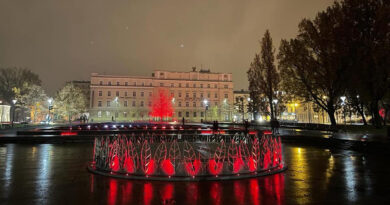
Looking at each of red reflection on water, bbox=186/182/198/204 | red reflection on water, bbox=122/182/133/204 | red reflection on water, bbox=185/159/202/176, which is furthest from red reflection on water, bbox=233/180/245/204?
red reflection on water, bbox=122/182/133/204

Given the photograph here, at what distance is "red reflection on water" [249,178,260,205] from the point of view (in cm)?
614

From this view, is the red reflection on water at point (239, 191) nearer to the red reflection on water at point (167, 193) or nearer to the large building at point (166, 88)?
the red reflection on water at point (167, 193)

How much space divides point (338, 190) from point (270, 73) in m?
32.6

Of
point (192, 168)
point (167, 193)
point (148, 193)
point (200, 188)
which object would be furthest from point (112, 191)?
point (192, 168)

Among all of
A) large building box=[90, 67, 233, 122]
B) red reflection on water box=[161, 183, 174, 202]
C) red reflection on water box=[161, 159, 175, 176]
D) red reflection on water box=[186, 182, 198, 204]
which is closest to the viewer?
red reflection on water box=[186, 182, 198, 204]

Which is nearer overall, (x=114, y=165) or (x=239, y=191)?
(x=239, y=191)

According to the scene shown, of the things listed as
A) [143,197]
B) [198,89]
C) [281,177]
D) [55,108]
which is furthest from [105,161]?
[198,89]

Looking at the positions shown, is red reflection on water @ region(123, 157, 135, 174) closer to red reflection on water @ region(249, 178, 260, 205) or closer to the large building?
red reflection on water @ region(249, 178, 260, 205)

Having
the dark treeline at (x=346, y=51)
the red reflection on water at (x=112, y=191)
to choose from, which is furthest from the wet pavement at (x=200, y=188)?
the dark treeline at (x=346, y=51)

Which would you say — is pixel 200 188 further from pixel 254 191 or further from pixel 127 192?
pixel 127 192

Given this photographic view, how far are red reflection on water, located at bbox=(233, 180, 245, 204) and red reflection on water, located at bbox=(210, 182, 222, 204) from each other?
458mm

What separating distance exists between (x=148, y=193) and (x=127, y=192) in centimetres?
63

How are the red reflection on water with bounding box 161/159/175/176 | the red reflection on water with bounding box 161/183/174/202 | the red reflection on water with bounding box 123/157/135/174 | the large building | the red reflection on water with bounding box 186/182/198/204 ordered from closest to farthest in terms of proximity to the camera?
the red reflection on water with bounding box 186/182/198/204 → the red reflection on water with bounding box 161/183/174/202 → the red reflection on water with bounding box 161/159/175/176 → the red reflection on water with bounding box 123/157/135/174 → the large building

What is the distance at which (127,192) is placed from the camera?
269 inches
